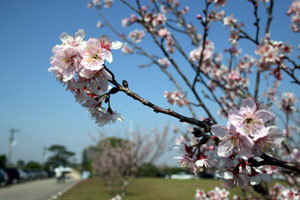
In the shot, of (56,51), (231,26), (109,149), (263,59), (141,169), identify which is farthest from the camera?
(109,149)

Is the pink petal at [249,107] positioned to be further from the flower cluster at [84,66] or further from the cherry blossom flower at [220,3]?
the cherry blossom flower at [220,3]

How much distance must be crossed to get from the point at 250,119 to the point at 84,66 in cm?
58

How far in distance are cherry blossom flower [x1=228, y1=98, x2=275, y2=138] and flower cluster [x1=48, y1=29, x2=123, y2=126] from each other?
1.46 feet

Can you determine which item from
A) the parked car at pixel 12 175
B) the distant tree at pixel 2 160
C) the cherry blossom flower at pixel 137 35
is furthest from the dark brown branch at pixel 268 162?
the distant tree at pixel 2 160

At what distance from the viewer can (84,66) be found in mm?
791

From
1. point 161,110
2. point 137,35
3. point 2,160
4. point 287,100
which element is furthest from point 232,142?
point 2,160

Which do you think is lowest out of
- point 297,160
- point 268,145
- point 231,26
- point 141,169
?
point 141,169

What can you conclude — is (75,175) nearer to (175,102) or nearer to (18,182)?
(18,182)

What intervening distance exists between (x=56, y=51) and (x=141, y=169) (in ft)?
29.1

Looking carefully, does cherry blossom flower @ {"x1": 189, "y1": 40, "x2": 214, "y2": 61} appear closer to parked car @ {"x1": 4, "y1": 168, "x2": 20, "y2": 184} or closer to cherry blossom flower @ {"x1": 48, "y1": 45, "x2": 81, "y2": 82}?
cherry blossom flower @ {"x1": 48, "y1": 45, "x2": 81, "y2": 82}

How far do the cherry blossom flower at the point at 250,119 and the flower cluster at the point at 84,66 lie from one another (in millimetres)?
445

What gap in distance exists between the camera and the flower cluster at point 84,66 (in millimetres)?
805

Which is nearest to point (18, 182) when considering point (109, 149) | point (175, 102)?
point (109, 149)

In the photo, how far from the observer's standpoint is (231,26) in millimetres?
2861
